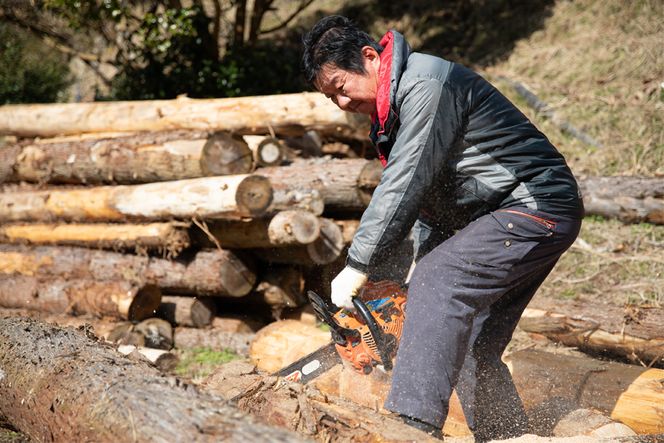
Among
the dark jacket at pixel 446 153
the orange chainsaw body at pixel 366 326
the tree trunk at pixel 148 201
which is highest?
the dark jacket at pixel 446 153

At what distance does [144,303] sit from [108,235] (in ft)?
2.46

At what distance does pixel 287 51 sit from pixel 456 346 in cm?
1021

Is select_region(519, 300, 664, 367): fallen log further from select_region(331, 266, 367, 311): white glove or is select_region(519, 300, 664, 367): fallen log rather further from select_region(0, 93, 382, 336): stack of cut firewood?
select_region(331, 266, 367, 311): white glove

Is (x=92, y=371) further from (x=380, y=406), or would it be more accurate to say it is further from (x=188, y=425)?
(x=380, y=406)

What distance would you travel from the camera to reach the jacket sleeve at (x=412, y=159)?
2641 mm

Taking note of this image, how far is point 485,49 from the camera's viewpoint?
10.9 metres

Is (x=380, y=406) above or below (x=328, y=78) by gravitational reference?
below

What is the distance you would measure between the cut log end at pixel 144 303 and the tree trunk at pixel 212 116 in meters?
1.69

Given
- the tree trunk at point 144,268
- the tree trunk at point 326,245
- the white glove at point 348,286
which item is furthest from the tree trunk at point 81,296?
the white glove at point 348,286

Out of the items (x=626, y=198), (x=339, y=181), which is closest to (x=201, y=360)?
(x=339, y=181)

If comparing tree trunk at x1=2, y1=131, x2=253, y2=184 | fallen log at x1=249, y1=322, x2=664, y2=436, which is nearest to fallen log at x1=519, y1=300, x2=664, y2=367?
fallen log at x1=249, y1=322, x2=664, y2=436

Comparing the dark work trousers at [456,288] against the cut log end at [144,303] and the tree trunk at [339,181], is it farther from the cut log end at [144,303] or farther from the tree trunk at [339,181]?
the cut log end at [144,303]

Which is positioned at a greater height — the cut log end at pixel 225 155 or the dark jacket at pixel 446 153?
the dark jacket at pixel 446 153

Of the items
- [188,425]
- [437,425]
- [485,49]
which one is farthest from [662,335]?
[485,49]
